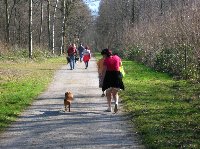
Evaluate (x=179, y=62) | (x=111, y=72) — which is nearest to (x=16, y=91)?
(x=111, y=72)

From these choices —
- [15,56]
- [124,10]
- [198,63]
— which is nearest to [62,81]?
[198,63]

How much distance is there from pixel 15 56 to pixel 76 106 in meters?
25.0

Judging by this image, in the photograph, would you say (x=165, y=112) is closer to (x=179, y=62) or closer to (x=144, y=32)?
(x=179, y=62)

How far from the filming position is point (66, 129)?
33.7ft

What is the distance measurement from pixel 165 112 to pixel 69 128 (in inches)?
134

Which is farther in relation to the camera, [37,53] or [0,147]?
[37,53]

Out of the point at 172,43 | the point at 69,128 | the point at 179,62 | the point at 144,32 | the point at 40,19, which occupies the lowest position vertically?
the point at 69,128

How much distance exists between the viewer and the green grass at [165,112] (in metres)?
9.07

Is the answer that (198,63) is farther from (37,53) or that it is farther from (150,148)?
(37,53)

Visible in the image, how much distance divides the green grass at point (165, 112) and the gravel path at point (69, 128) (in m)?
0.45

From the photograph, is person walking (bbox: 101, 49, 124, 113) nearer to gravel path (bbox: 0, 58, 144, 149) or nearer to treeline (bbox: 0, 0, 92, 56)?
gravel path (bbox: 0, 58, 144, 149)

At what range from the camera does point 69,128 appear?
10.4 meters

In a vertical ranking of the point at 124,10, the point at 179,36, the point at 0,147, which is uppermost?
the point at 124,10

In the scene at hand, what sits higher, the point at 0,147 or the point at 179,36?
the point at 179,36
